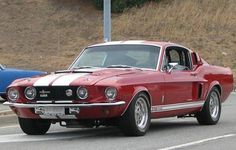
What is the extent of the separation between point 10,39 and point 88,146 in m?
29.6

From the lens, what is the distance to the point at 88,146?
9602 millimetres

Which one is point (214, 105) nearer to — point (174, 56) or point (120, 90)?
point (174, 56)

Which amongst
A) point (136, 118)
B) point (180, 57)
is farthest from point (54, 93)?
point (180, 57)

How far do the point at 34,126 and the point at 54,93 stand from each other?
1.13 m

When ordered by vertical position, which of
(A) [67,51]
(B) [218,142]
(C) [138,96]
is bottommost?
(A) [67,51]

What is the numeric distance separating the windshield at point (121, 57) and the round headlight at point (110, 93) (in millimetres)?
1344

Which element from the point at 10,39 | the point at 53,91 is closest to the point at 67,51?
the point at 10,39

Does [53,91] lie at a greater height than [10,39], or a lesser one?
greater

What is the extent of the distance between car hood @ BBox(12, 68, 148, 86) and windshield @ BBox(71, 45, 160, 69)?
45 centimetres

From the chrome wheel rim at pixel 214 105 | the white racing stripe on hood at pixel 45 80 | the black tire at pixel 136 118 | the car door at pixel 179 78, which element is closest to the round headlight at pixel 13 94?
the white racing stripe on hood at pixel 45 80

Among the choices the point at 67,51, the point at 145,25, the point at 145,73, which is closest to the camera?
the point at 145,73

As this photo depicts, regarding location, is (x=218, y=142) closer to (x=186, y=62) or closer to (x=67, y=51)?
(x=186, y=62)

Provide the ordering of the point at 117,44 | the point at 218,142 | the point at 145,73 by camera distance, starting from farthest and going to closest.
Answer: the point at 117,44
the point at 145,73
the point at 218,142

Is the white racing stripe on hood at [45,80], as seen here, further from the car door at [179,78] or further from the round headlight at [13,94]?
the car door at [179,78]
